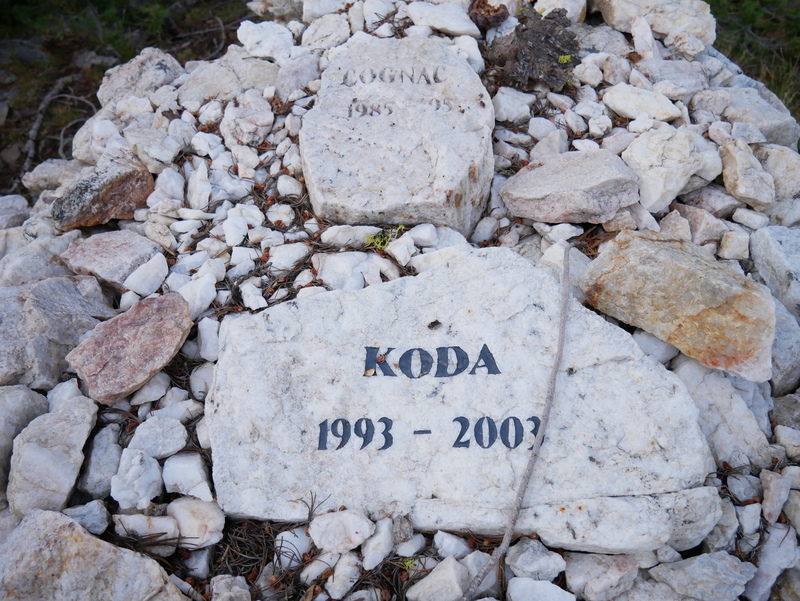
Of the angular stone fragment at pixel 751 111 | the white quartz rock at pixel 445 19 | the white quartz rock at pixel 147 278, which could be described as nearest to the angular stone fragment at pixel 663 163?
the angular stone fragment at pixel 751 111

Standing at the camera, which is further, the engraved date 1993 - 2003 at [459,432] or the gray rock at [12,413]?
the gray rock at [12,413]

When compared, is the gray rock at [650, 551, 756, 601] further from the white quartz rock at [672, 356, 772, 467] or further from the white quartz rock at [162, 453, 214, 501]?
the white quartz rock at [162, 453, 214, 501]

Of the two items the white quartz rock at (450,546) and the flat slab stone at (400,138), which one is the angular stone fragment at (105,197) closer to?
the flat slab stone at (400,138)

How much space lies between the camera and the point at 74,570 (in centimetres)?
232

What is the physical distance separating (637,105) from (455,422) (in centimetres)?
248

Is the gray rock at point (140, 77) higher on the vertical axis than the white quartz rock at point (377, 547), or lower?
higher

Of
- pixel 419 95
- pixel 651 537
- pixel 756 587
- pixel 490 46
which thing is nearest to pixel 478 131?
pixel 419 95

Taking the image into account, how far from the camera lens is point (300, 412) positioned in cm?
269

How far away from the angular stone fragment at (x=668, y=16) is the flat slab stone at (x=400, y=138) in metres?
1.52

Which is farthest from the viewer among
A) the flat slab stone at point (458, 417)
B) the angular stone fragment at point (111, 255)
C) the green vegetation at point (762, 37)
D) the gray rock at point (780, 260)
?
the green vegetation at point (762, 37)

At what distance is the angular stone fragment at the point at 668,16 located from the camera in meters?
4.52

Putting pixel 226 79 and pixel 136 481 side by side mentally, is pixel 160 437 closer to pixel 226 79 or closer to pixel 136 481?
pixel 136 481

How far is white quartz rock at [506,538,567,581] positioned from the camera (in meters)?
2.40

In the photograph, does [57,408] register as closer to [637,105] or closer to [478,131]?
[478,131]
